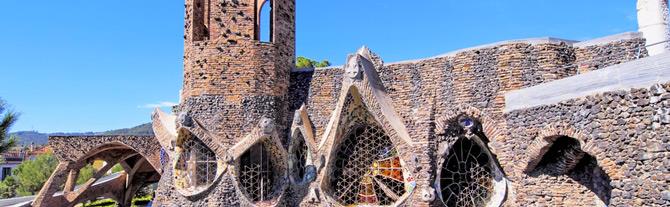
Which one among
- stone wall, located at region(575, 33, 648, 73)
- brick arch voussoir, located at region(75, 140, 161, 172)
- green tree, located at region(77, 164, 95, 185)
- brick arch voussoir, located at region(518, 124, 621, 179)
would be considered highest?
stone wall, located at region(575, 33, 648, 73)

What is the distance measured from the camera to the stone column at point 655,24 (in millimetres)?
7363

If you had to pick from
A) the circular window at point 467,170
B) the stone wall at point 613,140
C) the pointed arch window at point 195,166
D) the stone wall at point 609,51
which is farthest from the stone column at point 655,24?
the pointed arch window at point 195,166

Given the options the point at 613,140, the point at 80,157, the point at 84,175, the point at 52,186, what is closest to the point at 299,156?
the point at 613,140

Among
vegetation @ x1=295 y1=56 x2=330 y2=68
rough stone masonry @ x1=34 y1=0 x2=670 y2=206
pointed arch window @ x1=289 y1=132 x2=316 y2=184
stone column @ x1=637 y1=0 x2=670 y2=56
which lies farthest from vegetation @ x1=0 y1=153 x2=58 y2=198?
stone column @ x1=637 y1=0 x2=670 y2=56

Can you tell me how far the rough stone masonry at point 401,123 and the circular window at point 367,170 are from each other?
0.06 feet

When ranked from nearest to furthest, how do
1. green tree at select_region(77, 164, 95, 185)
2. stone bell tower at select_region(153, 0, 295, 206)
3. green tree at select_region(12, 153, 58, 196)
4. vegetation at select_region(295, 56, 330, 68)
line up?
stone bell tower at select_region(153, 0, 295, 206)
vegetation at select_region(295, 56, 330, 68)
green tree at select_region(12, 153, 58, 196)
green tree at select_region(77, 164, 95, 185)

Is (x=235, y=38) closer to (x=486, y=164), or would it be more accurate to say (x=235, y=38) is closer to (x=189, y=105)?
(x=189, y=105)

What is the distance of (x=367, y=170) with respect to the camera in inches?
374

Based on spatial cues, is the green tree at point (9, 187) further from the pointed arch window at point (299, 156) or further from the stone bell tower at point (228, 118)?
the pointed arch window at point (299, 156)

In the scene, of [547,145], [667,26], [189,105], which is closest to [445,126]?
[547,145]

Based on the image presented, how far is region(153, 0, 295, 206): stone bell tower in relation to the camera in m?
9.85

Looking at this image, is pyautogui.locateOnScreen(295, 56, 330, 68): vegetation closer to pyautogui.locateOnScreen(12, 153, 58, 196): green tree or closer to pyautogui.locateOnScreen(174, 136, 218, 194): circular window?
pyautogui.locateOnScreen(174, 136, 218, 194): circular window

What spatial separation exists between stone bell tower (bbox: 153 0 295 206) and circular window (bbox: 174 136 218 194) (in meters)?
0.02

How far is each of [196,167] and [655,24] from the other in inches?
307
